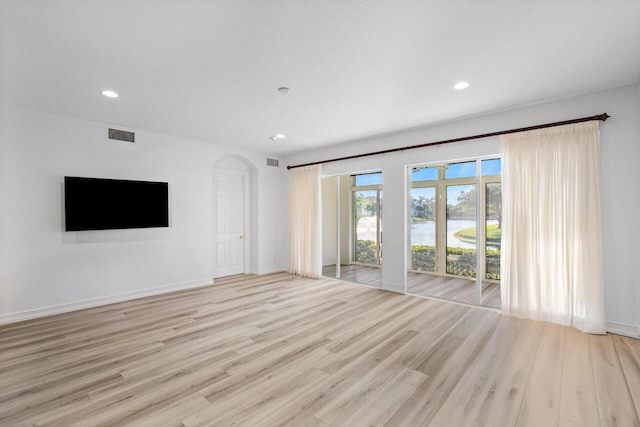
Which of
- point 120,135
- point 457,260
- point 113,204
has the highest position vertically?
point 120,135

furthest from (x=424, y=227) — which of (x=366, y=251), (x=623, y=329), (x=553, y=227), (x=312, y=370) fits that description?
(x=312, y=370)

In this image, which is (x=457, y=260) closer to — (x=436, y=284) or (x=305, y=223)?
(x=436, y=284)

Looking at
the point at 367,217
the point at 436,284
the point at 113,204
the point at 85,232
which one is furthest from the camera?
the point at 367,217

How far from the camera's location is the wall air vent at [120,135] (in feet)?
14.7

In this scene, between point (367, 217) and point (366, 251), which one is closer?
point (367, 217)

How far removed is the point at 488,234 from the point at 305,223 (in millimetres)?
3666

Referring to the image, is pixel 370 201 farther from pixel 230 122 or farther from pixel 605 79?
pixel 605 79

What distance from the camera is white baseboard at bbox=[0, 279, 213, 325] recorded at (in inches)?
146

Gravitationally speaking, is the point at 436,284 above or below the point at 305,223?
below

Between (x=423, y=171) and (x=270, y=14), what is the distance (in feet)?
16.8

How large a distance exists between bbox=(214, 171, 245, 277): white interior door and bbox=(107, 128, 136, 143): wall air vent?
1753mm

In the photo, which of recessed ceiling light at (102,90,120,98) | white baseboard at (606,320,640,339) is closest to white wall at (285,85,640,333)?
white baseboard at (606,320,640,339)

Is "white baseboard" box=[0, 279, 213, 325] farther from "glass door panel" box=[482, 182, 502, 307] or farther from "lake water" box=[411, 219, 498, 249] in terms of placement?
"glass door panel" box=[482, 182, 502, 307]

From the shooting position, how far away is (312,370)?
8.21 feet
